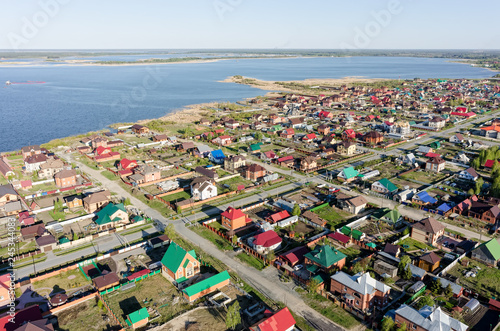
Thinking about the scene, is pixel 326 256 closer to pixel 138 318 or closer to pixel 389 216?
pixel 389 216

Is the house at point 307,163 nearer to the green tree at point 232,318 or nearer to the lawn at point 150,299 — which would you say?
the lawn at point 150,299

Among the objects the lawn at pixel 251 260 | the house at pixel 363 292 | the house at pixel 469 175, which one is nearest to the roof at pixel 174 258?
the lawn at pixel 251 260

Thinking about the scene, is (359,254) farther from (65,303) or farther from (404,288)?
(65,303)

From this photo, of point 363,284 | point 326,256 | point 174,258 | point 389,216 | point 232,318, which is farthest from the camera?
point 389,216

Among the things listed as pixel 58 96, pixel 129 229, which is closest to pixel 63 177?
A: pixel 129 229

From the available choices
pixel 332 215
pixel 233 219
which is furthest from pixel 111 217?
pixel 332 215
